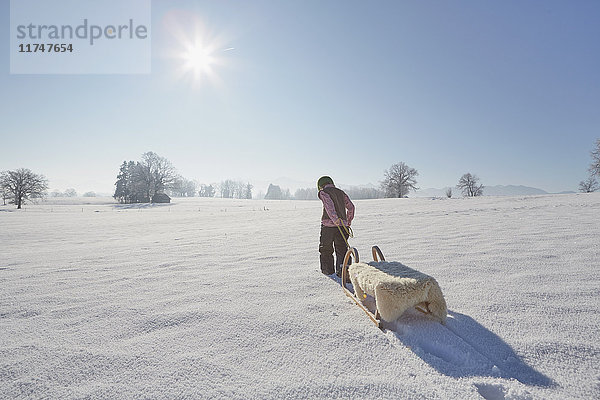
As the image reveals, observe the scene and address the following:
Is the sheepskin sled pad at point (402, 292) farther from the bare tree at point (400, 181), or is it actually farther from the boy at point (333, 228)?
the bare tree at point (400, 181)

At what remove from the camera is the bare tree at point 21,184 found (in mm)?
38938

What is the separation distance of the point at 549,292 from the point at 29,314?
251 inches

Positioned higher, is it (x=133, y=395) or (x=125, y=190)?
(x=125, y=190)

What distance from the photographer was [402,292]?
89.6 inches

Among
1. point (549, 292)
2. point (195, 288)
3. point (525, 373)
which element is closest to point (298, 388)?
point (525, 373)

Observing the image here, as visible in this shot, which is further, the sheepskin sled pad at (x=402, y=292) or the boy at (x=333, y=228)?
the boy at (x=333, y=228)

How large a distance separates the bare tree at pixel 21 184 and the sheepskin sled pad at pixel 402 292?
2179 inches

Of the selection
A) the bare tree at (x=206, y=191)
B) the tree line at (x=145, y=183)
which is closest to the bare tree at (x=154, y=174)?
the tree line at (x=145, y=183)

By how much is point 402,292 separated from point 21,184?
190 feet

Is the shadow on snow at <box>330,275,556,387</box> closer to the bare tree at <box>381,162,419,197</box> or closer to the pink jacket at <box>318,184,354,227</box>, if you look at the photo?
the pink jacket at <box>318,184,354,227</box>

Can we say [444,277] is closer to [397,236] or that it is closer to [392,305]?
[392,305]

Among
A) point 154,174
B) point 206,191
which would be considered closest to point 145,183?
point 154,174

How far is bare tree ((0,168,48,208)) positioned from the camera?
38.9m

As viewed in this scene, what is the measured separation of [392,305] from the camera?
2316mm
